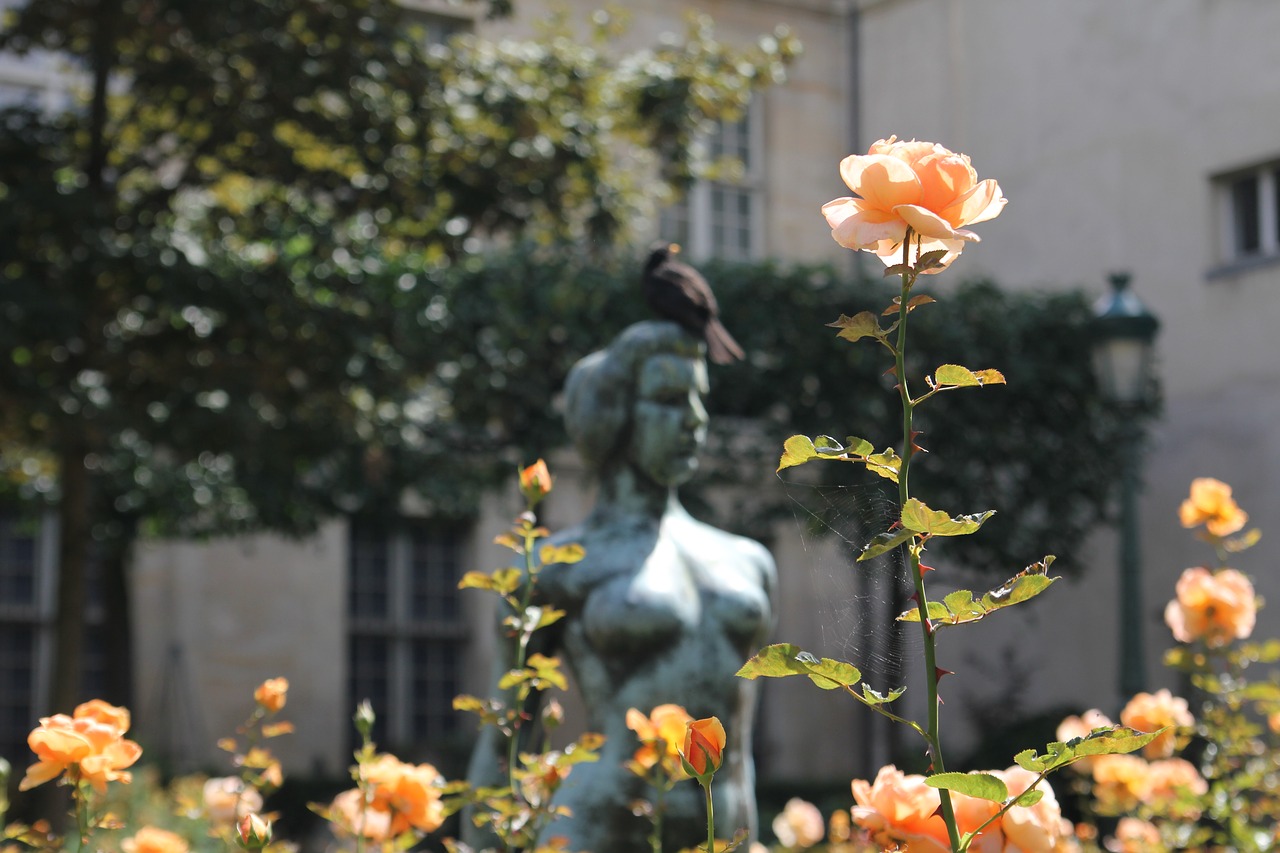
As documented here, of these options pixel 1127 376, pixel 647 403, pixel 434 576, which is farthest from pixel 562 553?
pixel 434 576

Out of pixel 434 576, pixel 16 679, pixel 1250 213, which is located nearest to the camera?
pixel 1250 213

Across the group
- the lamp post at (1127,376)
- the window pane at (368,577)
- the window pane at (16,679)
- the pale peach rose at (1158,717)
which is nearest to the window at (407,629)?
the window pane at (368,577)

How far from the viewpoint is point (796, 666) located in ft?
5.68

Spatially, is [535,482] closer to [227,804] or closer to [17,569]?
[227,804]

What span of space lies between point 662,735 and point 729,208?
18334 mm

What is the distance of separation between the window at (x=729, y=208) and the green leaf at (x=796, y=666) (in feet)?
61.3

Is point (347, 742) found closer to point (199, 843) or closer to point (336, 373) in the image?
point (336, 373)

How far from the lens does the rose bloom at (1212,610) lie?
4.20m

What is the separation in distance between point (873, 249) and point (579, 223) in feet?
32.8

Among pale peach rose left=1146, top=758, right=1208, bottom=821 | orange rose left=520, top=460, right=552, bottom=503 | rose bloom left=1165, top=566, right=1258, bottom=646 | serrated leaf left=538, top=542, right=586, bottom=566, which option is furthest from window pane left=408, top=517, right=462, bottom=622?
orange rose left=520, top=460, right=552, bottom=503

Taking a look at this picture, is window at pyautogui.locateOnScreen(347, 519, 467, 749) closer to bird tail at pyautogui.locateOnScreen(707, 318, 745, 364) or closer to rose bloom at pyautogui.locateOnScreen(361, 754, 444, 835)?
bird tail at pyautogui.locateOnScreen(707, 318, 745, 364)

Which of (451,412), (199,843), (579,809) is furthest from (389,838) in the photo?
(451,412)

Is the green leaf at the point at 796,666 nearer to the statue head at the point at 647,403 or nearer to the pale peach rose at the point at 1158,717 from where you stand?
the statue head at the point at 647,403

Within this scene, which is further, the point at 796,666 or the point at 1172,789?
the point at 1172,789
